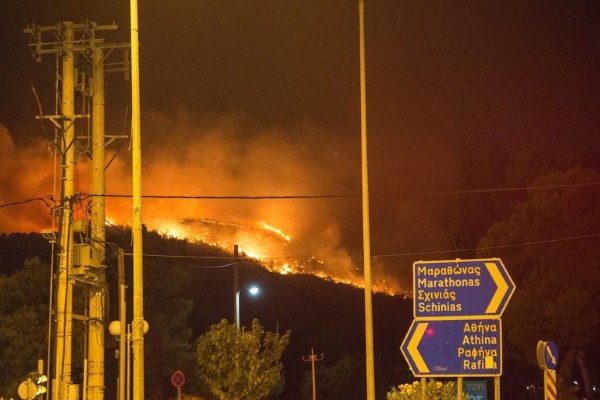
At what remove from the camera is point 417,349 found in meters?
12.5

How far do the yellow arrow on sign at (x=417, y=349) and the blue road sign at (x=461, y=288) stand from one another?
16 cm

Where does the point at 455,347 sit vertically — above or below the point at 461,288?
below

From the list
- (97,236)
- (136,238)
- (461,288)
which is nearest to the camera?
(461,288)

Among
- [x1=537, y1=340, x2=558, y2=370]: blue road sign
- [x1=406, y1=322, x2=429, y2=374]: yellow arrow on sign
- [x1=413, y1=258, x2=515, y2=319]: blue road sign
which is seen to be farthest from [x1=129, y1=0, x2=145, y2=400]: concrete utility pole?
[x1=537, y1=340, x2=558, y2=370]: blue road sign

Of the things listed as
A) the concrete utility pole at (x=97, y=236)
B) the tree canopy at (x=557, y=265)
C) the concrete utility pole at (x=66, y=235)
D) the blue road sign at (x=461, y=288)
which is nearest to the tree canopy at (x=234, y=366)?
the concrete utility pole at (x=97, y=236)

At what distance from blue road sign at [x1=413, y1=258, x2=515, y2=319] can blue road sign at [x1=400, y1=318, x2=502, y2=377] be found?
14cm

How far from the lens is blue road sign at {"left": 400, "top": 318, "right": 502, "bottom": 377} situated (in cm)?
1213

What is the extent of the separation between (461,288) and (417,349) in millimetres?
1028

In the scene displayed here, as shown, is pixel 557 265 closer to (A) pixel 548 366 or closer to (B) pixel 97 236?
(B) pixel 97 236

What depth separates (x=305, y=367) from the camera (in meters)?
75.1

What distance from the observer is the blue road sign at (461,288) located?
1232cm

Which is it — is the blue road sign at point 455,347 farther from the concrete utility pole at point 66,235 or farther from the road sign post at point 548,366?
the concrete utility pole at point 66,235

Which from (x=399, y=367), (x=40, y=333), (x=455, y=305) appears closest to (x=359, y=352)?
(x=399, y=367)

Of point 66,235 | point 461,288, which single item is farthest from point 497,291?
point 66,235
